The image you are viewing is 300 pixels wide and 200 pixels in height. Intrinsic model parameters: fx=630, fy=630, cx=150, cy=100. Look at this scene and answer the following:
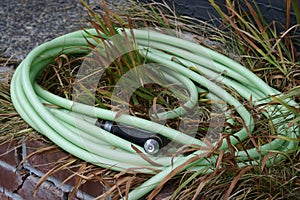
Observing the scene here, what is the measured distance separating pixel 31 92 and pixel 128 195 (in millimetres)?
506

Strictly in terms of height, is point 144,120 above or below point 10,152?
above

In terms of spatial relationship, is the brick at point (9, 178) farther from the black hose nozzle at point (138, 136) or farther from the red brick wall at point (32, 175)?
the black hose nozzle at point (138, 136)

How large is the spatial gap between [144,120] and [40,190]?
1.29ft

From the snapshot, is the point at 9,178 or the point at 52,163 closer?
the point at 52,163

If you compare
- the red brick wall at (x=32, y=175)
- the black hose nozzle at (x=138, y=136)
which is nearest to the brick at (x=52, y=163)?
the red brick wall at (x=32, y=175)

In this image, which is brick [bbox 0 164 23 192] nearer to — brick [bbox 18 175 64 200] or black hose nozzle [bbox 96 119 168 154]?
brick [bbox 18 175 64 200]

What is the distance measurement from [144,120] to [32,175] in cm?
41

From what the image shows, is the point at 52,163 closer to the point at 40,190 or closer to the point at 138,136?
the point at 40,190

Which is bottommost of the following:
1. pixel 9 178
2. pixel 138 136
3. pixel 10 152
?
pixel 9 178

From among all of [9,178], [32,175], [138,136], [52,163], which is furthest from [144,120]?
[9,178]

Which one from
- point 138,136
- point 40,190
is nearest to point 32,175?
point 40,190

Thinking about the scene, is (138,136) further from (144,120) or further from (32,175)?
(32,175)

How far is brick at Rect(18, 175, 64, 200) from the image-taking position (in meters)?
1.86

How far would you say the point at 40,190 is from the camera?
1.90 metres
